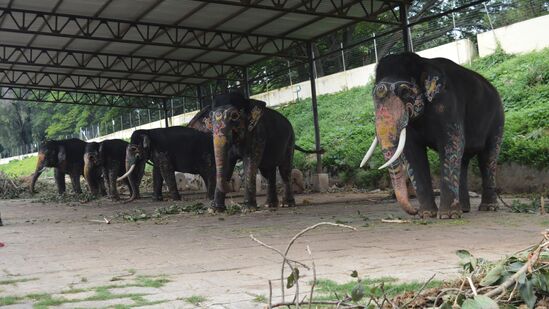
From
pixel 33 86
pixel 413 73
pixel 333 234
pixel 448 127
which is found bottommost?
pixel 333 234

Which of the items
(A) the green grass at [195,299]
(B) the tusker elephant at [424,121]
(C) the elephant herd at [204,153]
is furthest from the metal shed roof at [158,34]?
(A) the green grass at [195,299]

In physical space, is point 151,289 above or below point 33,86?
below

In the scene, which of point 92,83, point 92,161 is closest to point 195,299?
point 92,161

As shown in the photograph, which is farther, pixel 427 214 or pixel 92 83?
pixel 92 83

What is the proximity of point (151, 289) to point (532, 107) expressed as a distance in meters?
13.7

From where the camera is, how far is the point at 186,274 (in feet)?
15.9

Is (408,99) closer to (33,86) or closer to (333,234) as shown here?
(333,234)

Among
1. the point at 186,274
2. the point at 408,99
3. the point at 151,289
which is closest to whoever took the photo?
the point at 151,289

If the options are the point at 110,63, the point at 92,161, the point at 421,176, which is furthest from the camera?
the point at 110,63

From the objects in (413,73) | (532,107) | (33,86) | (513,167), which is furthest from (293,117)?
(413,73)

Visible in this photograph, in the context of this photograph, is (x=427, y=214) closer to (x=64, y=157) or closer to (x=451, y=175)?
(x=451, y=175)

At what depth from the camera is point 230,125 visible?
1106cm

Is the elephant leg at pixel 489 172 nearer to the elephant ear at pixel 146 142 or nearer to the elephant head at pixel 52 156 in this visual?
the elephant ear at pixel 146 142

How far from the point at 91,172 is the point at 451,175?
514 inches
